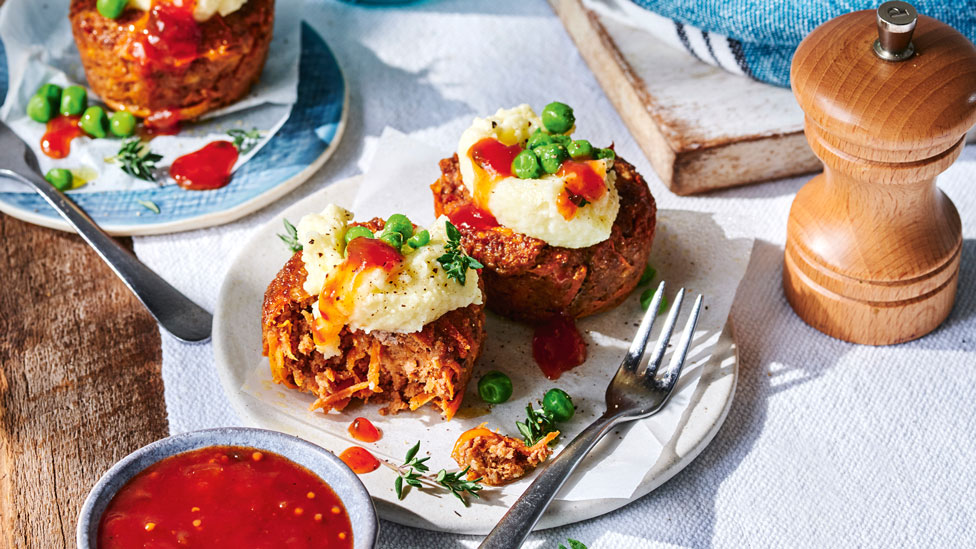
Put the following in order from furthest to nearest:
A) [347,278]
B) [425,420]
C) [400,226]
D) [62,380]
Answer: [62,380]
[425,420]
[400,226]
[347,278]

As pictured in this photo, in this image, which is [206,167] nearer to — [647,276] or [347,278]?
[347,278]

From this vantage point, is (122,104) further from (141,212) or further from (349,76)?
(349,76)

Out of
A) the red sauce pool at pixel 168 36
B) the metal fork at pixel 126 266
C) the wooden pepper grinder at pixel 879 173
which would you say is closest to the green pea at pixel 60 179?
the metal fork at pixel 126 266

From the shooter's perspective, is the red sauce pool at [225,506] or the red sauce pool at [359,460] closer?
the red sauce pool at [225,506]

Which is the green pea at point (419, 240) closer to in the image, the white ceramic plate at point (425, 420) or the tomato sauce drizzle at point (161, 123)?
the white ceramic plate at point (425, 420)

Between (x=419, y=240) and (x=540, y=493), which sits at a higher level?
(x=419, y=240)

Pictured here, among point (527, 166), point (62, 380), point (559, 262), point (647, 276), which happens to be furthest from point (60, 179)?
point (647, 276)

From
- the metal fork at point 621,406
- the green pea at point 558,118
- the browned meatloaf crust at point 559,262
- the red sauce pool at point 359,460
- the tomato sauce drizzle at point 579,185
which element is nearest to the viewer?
the metal fork at point 621,406
